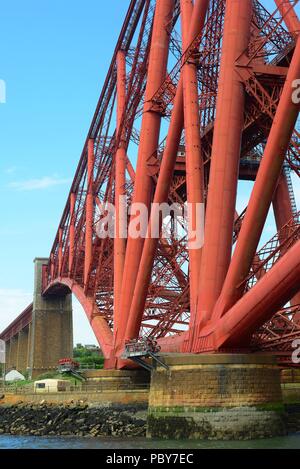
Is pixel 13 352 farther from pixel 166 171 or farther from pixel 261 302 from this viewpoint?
pixel 261 302

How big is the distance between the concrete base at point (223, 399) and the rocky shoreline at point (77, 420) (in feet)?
14.7

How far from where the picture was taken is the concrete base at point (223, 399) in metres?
21.2

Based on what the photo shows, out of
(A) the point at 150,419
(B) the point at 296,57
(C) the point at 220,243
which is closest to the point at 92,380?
(A) the point at 150,419

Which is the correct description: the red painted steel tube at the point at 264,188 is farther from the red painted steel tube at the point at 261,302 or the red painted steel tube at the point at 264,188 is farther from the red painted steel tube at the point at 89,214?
the red painted steel tube at the point at 89,214

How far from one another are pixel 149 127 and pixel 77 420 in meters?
14.3

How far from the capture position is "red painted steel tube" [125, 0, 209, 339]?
2716 centimetres

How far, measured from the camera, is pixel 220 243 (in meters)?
22.5

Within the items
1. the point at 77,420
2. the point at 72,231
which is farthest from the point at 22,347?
the point at 77,420

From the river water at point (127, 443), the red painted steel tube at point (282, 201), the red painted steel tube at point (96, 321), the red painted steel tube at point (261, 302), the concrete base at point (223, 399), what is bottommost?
the river water at point (127, 443)

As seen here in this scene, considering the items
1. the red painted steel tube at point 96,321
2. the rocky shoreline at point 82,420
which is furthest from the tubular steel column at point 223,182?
the red painted steel tube at point 96,321

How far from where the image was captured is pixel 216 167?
74.8 feet

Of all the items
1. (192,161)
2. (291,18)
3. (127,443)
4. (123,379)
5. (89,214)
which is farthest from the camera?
(89,214)

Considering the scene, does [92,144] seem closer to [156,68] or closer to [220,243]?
[156,68]
